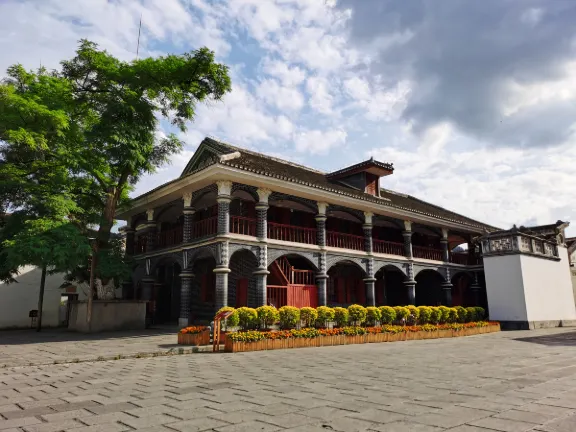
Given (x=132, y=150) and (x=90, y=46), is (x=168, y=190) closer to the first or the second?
(x=132, y=150)

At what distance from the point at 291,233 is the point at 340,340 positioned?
7.30m

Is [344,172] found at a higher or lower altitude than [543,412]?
higher

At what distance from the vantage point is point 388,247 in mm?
22953

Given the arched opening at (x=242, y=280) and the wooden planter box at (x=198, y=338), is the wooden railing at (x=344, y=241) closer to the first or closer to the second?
the arched opening at (x=242, y=280)

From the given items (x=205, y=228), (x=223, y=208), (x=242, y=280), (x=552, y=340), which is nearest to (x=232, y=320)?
(x=223, y=208)

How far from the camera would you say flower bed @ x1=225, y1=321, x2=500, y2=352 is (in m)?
11.2

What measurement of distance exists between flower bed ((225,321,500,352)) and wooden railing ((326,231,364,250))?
5663mm

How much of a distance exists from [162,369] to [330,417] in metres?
4.72

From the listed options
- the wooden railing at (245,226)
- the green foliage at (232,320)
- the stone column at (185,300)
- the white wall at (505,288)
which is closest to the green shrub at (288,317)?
the green foliage at (232,320)

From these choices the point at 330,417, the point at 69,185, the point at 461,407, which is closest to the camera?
the point at 330,417

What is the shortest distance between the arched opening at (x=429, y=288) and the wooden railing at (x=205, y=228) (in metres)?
15.6

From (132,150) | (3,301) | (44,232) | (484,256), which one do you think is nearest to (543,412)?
(44,232)

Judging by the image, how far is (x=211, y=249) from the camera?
16.0 meters

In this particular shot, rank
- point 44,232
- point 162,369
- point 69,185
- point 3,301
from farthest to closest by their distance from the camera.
→ point 3,301, point 69,185, point 44,232, point 162,369
